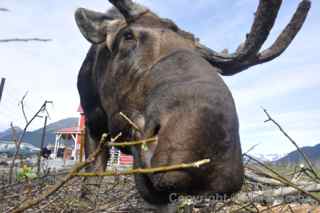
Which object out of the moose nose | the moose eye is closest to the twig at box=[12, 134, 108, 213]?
the moose nose

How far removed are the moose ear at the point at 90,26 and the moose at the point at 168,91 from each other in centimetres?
1

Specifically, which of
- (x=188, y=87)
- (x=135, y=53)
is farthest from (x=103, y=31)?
(x=188, y=87)

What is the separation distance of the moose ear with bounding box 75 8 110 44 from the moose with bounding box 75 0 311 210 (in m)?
0.01

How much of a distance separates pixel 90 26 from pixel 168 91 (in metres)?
2.33

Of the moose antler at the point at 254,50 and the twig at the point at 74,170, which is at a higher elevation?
the moose antler at the point at 254,50

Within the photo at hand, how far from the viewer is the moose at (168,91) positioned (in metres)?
2.20

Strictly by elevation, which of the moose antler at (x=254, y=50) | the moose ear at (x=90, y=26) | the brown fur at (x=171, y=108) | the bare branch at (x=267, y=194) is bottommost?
the bare branch at (x=267, y=194)

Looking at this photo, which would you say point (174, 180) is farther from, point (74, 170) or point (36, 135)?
point (36, 135)

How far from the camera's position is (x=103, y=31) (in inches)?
186

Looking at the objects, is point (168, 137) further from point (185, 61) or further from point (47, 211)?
point (47, 211)

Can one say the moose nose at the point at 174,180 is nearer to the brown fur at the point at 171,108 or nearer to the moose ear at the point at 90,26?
the brown fur at the point at 171,108

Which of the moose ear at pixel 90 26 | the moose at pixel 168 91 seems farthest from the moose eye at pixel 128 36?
the moose ear at pixel 90 26

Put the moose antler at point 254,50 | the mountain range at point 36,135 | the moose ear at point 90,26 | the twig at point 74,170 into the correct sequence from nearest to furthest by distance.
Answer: the twig at point 74,170
the moose antler at point 254,50
the moose ear at point 90,26
the mountain range at point 36,135

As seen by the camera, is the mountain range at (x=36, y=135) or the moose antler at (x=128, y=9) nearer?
the moose antler at (x=128, y=9)
